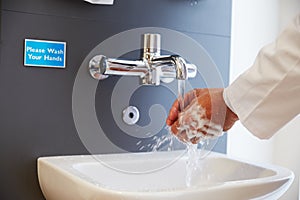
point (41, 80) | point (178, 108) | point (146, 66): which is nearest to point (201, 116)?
point (178, 108)

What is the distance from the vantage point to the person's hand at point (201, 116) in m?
0.92

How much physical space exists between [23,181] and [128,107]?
0.31 meters

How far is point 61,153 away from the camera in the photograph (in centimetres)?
110

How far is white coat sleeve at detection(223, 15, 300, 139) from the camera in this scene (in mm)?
785

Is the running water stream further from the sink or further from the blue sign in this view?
the blue sign

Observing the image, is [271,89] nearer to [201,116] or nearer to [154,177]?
[201,116]

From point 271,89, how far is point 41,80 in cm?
54

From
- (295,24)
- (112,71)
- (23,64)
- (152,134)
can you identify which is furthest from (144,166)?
(295,24)

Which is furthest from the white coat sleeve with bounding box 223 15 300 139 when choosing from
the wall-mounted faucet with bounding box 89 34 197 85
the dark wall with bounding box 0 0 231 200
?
the dark wall with bounding box 0 0 231 200

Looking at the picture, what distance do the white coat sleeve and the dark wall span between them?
1.30ft

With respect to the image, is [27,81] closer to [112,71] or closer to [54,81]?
[54,81]

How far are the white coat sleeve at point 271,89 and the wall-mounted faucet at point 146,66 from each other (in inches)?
8.7

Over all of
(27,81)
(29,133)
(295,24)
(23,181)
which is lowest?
(23,181)

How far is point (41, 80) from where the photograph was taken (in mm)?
1068
